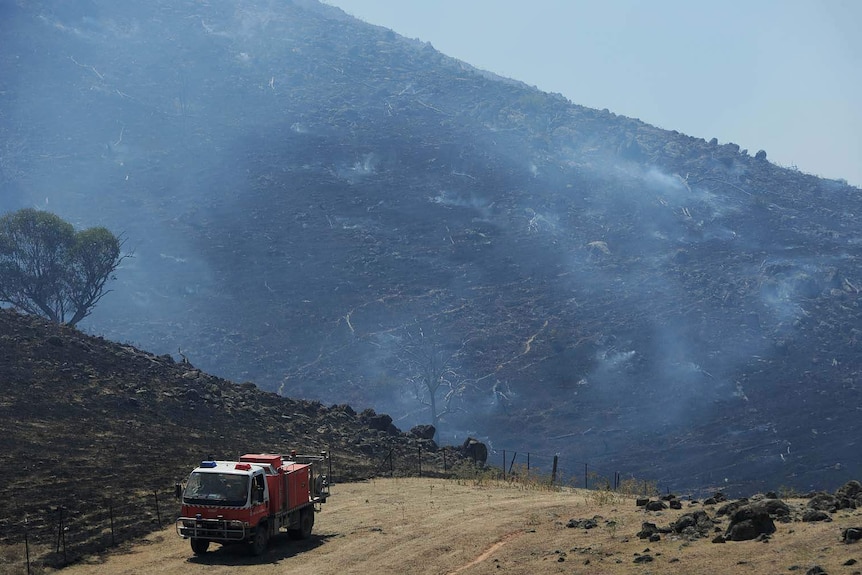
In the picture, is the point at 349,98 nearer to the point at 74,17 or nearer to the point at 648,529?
the point at 74,17

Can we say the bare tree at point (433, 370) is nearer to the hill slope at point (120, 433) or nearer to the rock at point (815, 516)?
the hill slope at point (120, 433)

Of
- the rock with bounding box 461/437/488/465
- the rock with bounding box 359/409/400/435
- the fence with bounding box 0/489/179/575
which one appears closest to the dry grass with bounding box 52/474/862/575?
the fence with bounding box 0/489/179/575

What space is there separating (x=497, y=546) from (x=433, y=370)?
58944 mm

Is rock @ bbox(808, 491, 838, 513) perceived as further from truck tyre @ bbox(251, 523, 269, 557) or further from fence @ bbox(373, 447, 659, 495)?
truck tyre @ bbox(251, 523, 269, 557)

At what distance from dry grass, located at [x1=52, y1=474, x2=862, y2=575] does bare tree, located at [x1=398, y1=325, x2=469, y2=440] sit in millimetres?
46028

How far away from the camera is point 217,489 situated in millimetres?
22625

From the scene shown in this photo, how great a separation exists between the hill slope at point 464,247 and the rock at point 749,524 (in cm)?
4460

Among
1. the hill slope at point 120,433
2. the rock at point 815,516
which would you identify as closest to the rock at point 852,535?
the rock at point 815,516

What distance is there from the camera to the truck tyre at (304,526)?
2522 centimetres

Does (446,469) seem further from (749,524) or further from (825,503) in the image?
(749,524)

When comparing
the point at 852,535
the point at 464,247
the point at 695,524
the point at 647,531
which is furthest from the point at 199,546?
the point at 464,247

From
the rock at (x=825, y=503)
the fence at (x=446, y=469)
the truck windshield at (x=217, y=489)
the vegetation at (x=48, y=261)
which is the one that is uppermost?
the vegetation at (x=48, y=261)

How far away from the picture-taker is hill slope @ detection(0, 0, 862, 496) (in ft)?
256

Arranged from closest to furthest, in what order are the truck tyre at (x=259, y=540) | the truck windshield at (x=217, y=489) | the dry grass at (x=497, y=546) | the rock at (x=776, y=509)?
the dry grass at (x=497, y=546), the rock at (x=776, y=509), the truck windshield at (x=217, y=489), the truck tyre at (x=259, y=540)
